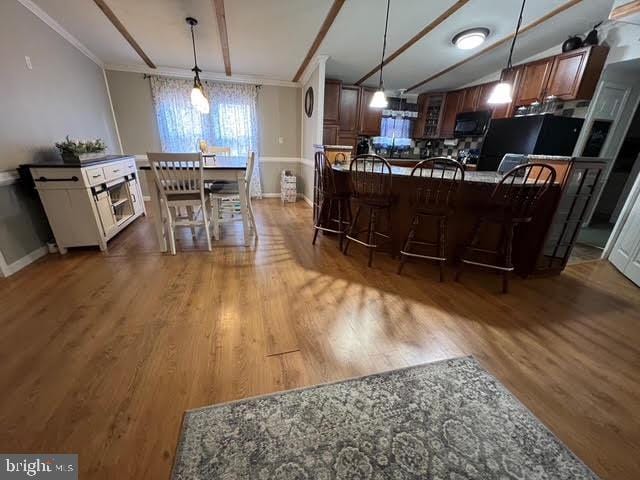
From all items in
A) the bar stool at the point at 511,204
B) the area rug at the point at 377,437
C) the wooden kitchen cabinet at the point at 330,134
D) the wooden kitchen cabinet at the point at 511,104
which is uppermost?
the wooden kitchen cabinet at the point at 511,104

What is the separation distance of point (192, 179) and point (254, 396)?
6.87ft

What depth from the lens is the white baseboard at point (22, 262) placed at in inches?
80.7

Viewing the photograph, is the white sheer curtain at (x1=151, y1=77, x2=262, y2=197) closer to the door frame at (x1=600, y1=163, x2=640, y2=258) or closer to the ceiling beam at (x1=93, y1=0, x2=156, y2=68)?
the ceiling beam at (x1=93, y1=0, x2=156, y2=68)

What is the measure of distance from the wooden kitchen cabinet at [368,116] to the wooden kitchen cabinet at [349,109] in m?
0.10

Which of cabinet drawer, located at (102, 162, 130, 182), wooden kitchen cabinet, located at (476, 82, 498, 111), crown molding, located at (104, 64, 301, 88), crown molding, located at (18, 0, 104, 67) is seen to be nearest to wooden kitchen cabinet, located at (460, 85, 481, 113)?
wooden kitchen cabinet, located at (476, 82, 498, 111)

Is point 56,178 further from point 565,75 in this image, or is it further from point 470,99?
point 470,99

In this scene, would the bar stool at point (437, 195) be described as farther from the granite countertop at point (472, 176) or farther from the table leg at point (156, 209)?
the table leg at point (156, 209)

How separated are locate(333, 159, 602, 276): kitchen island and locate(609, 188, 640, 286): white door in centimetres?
59

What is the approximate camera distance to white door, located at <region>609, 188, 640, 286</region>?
228 cm

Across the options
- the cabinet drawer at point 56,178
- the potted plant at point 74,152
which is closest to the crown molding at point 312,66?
the potted plant at point 74,152

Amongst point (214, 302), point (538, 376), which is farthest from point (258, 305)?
point (538, 376)

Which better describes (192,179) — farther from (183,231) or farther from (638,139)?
(638,139)

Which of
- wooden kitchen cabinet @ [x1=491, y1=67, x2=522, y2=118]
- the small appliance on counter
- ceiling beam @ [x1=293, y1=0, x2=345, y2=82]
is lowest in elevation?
the small appliance on counter

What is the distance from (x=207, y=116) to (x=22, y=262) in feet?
11.6
